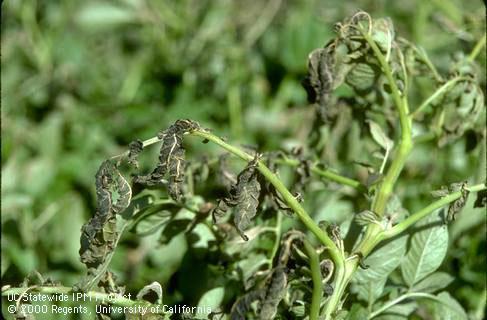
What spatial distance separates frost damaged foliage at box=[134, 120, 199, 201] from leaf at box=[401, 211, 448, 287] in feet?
1.12

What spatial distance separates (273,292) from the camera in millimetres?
765

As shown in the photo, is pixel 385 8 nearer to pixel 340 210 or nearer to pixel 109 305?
pixel 340 210

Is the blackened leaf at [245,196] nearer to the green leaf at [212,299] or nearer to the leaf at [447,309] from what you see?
the green leaf at [212,299]

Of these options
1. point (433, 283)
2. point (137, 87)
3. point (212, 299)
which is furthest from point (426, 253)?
point (137, 87)

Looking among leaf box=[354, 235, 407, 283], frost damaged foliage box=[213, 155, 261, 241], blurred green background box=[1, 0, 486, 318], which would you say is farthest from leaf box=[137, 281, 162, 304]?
A: blurred green background box=[1, 0, 486, 318]

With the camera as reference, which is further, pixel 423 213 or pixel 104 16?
pixel 104 16

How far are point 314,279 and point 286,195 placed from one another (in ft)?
0.29

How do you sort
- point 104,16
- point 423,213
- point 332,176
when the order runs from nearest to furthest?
point 423,213, point 332,176, point 104,16

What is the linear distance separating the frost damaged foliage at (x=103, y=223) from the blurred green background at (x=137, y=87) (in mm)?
595

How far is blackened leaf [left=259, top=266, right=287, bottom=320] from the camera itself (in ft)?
2.50

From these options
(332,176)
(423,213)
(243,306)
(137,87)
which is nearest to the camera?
(243,306)

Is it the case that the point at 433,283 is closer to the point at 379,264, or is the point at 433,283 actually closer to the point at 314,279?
the point at 379,264

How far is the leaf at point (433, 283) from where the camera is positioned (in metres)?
1.02

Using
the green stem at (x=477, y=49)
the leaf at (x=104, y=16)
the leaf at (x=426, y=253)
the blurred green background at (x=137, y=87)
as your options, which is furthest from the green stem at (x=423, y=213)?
the leaf at (x=104, y=16)
